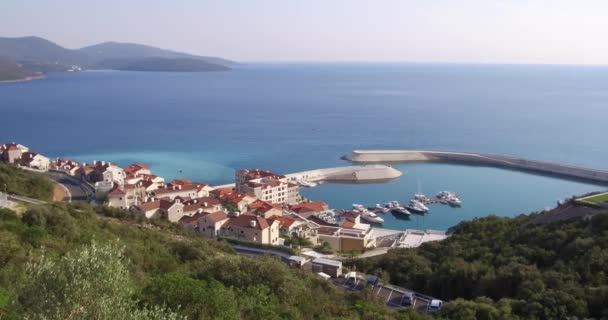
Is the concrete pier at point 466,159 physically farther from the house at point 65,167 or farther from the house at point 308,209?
the house at point 65,167

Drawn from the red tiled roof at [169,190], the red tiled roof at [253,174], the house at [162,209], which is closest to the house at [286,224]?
the house at [162,209]

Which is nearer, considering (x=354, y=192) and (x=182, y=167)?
(x=354, y=192)

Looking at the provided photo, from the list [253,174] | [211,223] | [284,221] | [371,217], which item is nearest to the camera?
[211,223]

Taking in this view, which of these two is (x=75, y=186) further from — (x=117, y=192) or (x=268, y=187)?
(x=268, y=187)

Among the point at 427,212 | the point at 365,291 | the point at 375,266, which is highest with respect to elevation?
the point at 365,291

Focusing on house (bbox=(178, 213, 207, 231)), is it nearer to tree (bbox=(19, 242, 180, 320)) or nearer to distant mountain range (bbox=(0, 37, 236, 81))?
tree (bbox=(19, 242, 180, 320))

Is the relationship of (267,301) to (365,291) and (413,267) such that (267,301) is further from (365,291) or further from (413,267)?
(413,267)

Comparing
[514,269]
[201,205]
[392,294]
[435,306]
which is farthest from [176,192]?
[514,269]

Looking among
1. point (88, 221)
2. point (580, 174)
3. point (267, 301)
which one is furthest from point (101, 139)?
point (267, 301)
